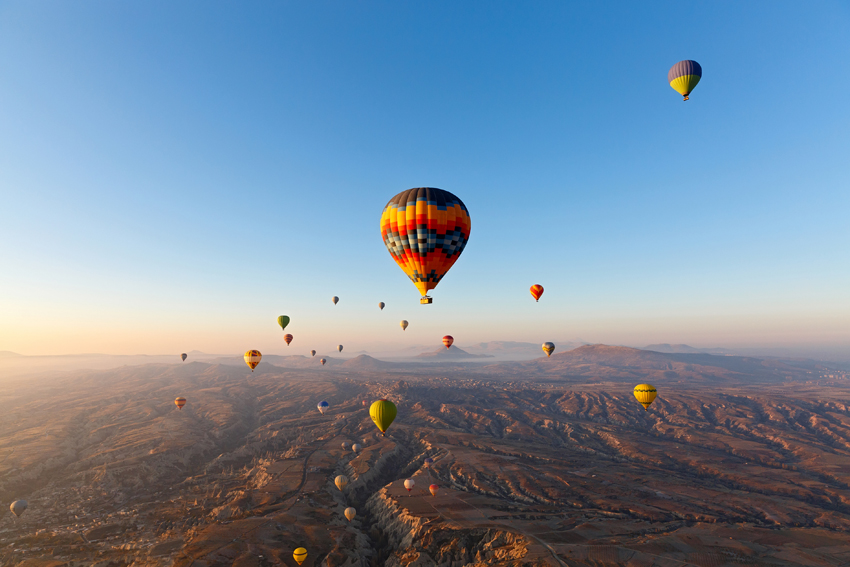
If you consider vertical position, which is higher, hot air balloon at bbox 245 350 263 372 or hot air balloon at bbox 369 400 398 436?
hot air balloon at bbox 245 350 263 372

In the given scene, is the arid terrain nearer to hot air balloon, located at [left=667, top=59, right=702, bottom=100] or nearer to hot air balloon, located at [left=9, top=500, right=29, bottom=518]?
hot air balloon, located at [left=9, top=500, right=29, bottom=518]

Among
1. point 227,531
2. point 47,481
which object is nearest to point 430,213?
point 227,531

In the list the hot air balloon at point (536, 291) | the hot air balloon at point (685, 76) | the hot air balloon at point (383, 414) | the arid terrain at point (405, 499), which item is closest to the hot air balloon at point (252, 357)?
the arid terrain at point (405, 499)

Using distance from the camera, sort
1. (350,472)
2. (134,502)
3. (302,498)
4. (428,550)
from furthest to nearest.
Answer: (350,472) → (134,502) → (302,498) → (428,550)

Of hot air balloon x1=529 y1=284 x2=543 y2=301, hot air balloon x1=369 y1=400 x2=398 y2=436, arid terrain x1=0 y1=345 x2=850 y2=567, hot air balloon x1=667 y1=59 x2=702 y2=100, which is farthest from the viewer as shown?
hot air balloon x1=529 y1=284 x2=543 y2=301

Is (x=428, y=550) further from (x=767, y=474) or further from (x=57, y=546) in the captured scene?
(x=767, y=474)

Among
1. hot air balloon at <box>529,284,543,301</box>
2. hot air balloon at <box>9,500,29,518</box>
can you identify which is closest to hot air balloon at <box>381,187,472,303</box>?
hot air balloon at <box>529,284,543,301</box>

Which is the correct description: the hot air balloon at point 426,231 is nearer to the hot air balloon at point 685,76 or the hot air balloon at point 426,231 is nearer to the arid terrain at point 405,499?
the hot air balloon at point 685,76
